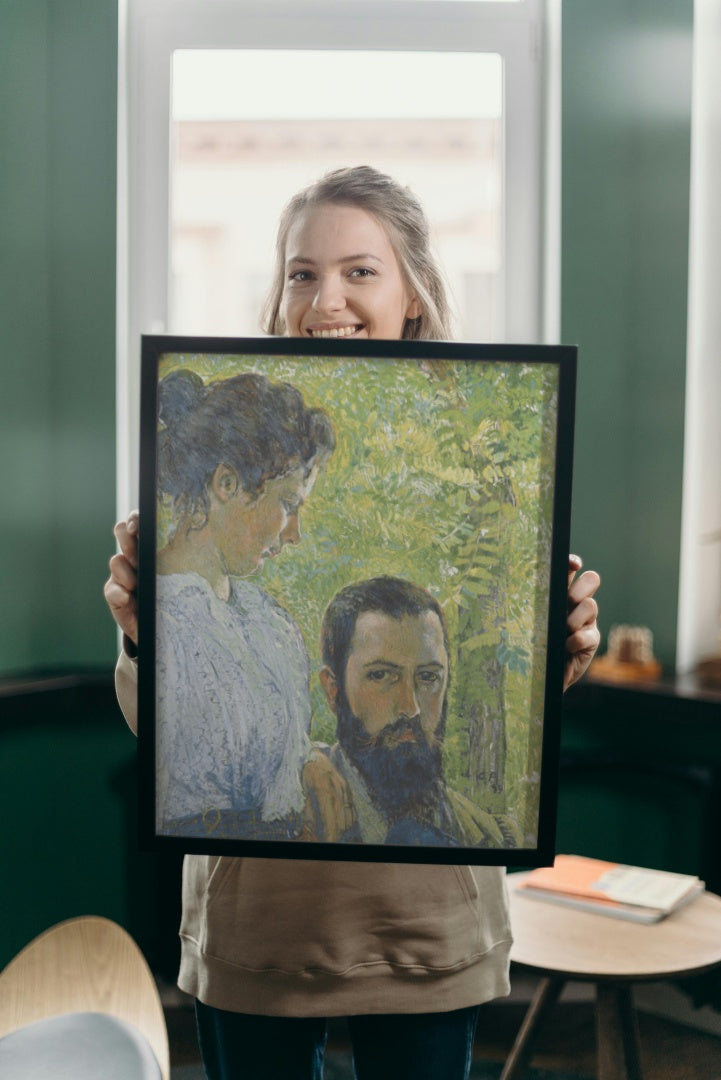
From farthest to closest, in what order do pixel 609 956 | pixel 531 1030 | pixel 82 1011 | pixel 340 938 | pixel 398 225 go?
pixel 531 1030
pixel 609 956
pixel 398 225
pixel 340 938
pixel 82 1011

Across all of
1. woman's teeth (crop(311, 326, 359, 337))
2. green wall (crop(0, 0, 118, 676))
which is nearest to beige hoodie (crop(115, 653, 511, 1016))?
woman's teeth (crop(311, 326, 359, 337))

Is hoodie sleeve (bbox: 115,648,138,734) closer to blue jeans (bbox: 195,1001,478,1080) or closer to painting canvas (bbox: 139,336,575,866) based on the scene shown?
painting canvas (bbox: 139,336,575,866)

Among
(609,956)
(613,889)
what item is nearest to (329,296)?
(609,956)

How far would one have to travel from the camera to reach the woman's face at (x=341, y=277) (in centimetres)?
114

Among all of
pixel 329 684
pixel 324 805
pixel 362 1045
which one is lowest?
pixel 362 1045

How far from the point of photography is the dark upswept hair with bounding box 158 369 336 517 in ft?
3.14

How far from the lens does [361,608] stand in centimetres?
98

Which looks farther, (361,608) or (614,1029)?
(614,1029)

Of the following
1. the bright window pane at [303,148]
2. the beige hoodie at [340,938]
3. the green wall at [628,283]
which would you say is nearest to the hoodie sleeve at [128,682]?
the beige hoodie at [340,938]

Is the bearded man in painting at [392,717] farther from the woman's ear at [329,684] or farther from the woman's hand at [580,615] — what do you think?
the woman's hand at [580,615]

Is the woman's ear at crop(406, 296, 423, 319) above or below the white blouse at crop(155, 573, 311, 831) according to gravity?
above

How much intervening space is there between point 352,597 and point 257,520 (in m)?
0.12

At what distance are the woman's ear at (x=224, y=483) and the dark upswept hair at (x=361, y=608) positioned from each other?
0.46 feet

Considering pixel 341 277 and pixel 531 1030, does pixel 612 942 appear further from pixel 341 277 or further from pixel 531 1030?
pixel 341 277
